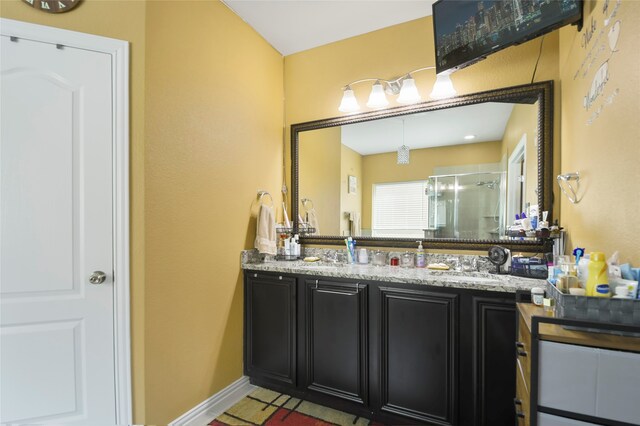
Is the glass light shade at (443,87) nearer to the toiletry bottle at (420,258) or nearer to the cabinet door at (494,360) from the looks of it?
→ the toiletry bottle at (420,258)

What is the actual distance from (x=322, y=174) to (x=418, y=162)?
84 cm

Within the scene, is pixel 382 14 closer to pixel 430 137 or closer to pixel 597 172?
pixel 430 137

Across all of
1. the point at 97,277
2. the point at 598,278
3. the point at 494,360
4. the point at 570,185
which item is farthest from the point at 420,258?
the point at 97,277

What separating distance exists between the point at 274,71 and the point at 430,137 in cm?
153

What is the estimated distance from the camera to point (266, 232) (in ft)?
7.61

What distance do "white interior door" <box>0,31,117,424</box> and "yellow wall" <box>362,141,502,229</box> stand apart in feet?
5.71

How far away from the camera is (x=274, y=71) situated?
8.61 ft

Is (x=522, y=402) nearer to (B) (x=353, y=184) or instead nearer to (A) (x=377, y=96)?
(B) (x=353, y=184)

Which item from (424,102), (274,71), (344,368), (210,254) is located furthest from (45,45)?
(344,368)

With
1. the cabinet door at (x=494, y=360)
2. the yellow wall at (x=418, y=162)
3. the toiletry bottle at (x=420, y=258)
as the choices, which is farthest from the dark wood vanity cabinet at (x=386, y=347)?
the yellow wall at (x=418, y=162)

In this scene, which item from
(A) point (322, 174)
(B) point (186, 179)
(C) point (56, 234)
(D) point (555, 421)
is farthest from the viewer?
(A) point (322, 174)

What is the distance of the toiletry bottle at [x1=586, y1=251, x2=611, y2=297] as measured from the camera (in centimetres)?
89

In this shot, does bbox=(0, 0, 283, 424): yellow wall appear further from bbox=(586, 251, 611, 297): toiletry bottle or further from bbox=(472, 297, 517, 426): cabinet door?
bbox=(586, 251, 611, 297): toiletry bottle

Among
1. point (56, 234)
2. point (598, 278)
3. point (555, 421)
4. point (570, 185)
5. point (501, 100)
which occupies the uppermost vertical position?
point (501, 100)
